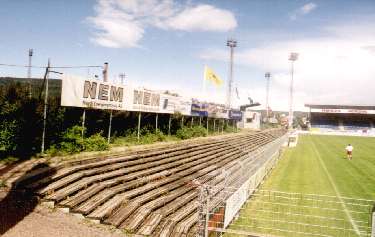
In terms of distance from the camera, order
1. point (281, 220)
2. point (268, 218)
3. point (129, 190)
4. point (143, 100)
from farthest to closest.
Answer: point (143, 100) → point (268, 218) → point (281, 220) → point (129, 190)

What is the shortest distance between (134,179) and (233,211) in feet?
11.9

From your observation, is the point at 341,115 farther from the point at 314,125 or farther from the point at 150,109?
the point at 150,109

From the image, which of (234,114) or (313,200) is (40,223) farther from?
(234,114)

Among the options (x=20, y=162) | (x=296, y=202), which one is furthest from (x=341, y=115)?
(x=20, y=162)

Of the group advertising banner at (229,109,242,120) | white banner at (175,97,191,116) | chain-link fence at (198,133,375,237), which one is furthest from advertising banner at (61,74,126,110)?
advertising banner at (229,109,242,120)

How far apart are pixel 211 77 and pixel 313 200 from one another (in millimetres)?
23568

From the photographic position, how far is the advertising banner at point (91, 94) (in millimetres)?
14098

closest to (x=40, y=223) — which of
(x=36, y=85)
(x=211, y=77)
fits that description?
(x=36, y=85)

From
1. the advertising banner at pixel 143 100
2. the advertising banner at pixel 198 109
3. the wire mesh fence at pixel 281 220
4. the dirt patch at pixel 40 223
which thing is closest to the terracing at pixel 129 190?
the dirt patch at pixel 40 223

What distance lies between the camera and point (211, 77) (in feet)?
116

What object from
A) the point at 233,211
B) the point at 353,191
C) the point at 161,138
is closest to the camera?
the point at 233,211

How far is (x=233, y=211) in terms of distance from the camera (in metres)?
11.2

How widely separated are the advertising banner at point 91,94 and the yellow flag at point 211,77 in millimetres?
16946

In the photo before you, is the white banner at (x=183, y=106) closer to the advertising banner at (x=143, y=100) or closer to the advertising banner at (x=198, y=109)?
the advertising banner at (x=198, y=109)
